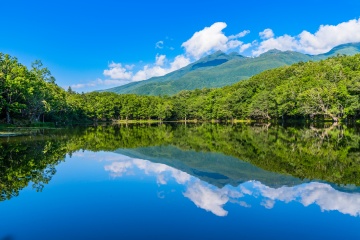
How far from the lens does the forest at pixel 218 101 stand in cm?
4664

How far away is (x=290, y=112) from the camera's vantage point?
7800cm

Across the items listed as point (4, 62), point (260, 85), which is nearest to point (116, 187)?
point (4, 62)

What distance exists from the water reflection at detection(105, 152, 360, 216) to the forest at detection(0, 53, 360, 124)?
123 feet

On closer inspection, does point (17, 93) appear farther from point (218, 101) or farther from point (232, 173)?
point (218, 101)

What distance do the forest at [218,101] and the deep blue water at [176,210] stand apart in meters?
35.6

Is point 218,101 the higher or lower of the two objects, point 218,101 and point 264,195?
the higher

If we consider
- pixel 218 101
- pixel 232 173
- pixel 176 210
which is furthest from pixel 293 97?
pixel 176 210

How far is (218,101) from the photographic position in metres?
105

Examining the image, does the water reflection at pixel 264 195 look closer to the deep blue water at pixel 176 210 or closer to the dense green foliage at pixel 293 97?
the deep blue water at pixel 176 210

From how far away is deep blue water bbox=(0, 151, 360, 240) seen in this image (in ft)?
24.1

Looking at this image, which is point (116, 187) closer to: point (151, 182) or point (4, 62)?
point (151, 182)

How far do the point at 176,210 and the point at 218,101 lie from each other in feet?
321

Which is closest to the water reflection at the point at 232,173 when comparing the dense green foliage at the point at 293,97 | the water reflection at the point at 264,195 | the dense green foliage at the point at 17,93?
the water reflection at the point at 264,195

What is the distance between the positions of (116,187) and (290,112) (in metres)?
73.1
